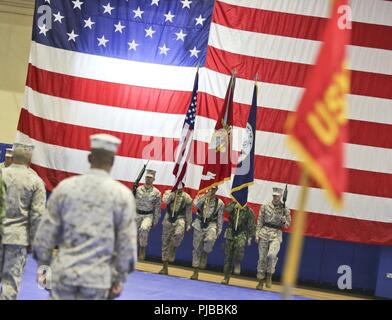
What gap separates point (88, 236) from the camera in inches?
213

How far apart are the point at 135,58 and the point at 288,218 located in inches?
188

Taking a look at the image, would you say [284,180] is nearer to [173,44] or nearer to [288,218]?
[288,218]

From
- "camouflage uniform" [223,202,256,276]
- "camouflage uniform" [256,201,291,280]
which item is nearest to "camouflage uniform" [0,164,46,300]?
"camouflage uniform" [223,202,256,276]

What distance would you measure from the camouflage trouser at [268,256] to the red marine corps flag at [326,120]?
10173mm

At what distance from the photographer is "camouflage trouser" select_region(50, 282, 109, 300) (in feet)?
17.7

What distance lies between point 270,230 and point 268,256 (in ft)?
1.51

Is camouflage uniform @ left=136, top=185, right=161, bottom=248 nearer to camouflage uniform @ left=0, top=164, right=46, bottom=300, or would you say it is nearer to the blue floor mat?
the blue floor mat

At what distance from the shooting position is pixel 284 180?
53.4 ft

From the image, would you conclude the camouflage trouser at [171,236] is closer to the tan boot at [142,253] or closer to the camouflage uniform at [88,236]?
the tan boot at [142,253]

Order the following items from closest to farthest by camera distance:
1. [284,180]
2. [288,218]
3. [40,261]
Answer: [40,261] < [288,218] < [284,180]

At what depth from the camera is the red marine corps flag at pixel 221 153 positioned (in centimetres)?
1456

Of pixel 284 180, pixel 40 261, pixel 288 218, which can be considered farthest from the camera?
pixel 284 180

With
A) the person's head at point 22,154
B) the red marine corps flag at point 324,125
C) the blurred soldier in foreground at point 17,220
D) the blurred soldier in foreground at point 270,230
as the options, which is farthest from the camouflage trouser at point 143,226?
the red marine corps flag at point 324,125

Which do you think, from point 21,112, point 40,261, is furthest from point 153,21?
point 40,261
